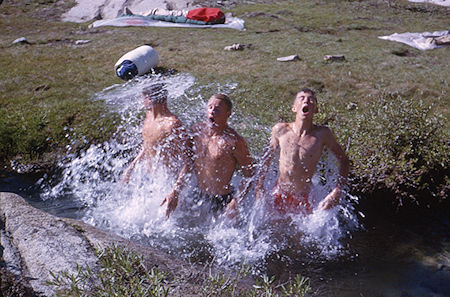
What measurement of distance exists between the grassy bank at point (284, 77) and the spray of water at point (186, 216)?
17.2 inches

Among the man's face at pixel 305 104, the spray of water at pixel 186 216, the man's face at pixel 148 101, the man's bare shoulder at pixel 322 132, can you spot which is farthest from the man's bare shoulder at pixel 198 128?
the man's bare shoulder at pixel 322 132

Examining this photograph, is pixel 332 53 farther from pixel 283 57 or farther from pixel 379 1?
pixel 379 1

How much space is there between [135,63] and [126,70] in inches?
9.6

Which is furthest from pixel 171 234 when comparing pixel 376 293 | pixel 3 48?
pixel 3 48

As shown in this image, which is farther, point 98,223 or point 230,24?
point 230,24

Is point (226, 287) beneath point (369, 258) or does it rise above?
above

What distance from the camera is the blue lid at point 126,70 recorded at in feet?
25.4

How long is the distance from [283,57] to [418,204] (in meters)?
4.97

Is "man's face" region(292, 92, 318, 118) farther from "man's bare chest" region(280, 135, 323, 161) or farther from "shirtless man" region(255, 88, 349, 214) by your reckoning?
"man's bare chest" region(280, 135, 323, 161)

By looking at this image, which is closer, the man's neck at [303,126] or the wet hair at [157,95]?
the man's neck at [303,126]

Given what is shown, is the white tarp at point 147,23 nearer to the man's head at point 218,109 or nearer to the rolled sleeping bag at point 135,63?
the rolled sleeping bag at point 135,63

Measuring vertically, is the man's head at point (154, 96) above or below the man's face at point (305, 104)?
below

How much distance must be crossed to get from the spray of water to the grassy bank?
1.43ft

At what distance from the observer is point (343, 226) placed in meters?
4.32
